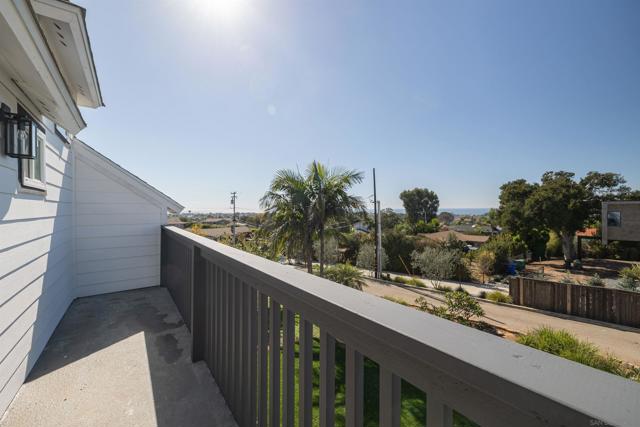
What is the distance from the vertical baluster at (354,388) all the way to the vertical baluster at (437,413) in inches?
9.4

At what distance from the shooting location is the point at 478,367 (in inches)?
17.8

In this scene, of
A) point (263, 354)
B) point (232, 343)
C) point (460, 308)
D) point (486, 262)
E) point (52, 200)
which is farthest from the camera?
point (486, 262)

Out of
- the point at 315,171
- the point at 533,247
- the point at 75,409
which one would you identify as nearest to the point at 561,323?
the point at 315,171

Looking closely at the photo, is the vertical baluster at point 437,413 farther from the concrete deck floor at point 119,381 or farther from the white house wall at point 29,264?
the white house wall at point 29,264

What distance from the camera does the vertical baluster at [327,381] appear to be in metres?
0.91

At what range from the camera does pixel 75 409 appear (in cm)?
188

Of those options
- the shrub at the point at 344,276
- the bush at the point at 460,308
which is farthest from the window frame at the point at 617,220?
the shrub at the point at 344,276

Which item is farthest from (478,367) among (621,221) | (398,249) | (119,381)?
(621,221)

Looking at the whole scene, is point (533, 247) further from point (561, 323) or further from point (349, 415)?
point (349, 415)

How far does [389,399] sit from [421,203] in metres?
45.8

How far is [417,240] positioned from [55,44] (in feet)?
61.1

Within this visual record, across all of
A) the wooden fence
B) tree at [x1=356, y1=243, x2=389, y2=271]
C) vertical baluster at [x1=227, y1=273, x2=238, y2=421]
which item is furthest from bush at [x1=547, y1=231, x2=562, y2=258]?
vertical baluster at [x1=227, y1=273, x2=238, y2=421]

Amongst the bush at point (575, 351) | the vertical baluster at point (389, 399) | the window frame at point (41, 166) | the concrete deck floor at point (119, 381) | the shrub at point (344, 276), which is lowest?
the bush at point (575, 351)

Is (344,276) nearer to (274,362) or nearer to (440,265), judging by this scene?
(274,362)
